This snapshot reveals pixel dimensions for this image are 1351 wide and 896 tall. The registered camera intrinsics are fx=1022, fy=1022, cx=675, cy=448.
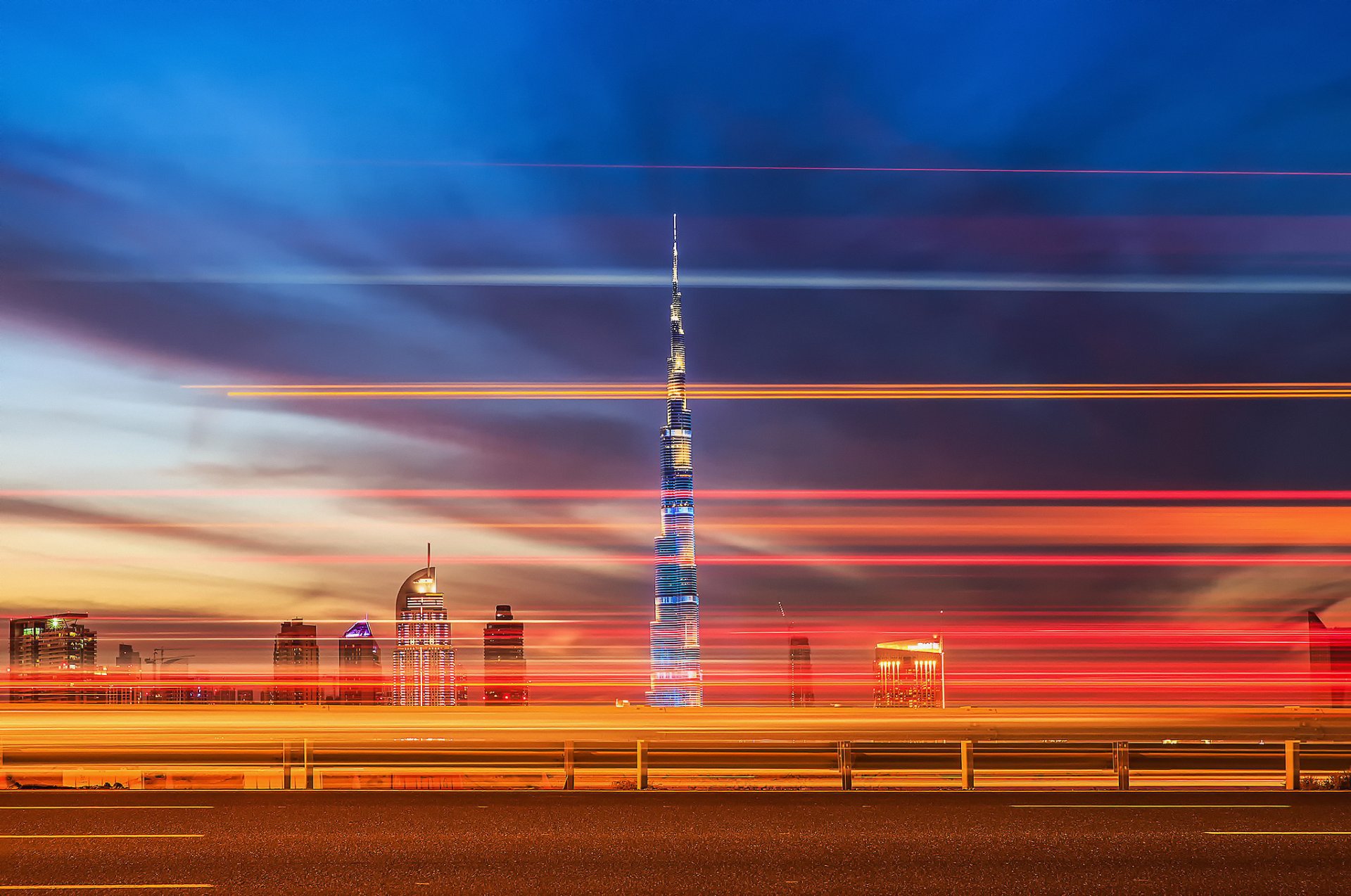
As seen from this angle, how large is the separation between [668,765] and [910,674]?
9262 millimetres

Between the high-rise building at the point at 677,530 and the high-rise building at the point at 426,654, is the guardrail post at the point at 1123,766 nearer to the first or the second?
the high-rise building at the point at 426,654

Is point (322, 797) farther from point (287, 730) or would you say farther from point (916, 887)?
point (287, 730)

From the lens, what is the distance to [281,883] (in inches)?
345

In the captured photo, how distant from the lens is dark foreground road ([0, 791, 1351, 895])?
28.9 ft

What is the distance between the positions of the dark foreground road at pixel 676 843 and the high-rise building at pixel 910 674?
34.3 feet

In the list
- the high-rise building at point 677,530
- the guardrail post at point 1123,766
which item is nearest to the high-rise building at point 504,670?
the guardrail post at point 1123,766

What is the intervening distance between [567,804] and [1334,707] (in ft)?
60.3

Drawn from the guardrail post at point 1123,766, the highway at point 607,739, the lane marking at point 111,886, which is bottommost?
the highway at point 607,739

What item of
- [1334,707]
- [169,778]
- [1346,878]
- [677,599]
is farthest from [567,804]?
[677,599]

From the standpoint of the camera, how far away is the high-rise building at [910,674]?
25.1m

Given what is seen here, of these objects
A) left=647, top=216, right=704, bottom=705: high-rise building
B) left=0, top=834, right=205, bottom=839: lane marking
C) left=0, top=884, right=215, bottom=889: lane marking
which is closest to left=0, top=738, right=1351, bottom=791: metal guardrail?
left=0, top=834, right=205, bottom=839: lane marking

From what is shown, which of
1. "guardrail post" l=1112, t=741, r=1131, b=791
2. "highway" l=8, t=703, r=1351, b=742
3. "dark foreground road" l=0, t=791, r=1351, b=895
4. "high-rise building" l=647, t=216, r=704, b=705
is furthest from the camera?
"high-rise building" l=647, t=216, r=704, b=705

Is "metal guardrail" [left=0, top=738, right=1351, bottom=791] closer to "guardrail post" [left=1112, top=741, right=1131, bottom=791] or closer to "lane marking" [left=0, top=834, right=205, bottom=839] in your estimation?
"guardrail post" [left=1112, top=741, right=1131, bottom=791]

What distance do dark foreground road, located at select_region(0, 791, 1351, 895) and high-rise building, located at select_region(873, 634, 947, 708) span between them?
34.3 ft
